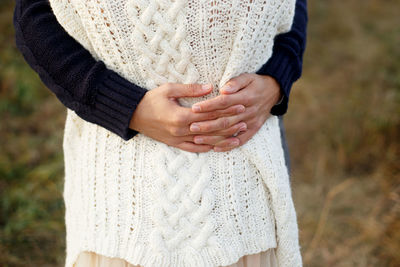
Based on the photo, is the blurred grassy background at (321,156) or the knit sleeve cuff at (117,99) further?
the blurred grassy background at (321,156)

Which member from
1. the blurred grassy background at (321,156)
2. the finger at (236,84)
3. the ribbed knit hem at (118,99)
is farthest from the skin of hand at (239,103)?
the blurred grassy background at (321,156)

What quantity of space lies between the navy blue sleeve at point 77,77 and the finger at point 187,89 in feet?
0.24

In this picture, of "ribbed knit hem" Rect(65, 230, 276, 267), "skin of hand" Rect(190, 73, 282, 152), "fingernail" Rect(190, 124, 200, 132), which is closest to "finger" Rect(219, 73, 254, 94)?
"skin of hand" Rect(190, 73, 282, 152)

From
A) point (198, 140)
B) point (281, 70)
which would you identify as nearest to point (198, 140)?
point (198, 140)

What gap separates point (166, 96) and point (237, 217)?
0.36 m

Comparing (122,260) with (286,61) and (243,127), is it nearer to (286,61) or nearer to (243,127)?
(243,127)

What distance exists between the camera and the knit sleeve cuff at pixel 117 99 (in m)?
0.98

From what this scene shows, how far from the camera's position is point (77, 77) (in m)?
0.99

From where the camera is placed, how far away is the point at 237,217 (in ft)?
3.33

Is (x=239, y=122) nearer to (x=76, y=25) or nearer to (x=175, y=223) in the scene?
(x=175, y=223)

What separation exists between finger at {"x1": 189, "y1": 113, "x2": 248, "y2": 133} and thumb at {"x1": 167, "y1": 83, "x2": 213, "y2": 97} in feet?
0.25

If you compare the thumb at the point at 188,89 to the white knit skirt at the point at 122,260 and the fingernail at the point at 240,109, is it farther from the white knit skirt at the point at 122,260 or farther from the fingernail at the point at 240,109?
the white knit skirt at the point at 122,260

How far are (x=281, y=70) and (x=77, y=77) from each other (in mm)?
568

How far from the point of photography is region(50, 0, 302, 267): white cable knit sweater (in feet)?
3.10
